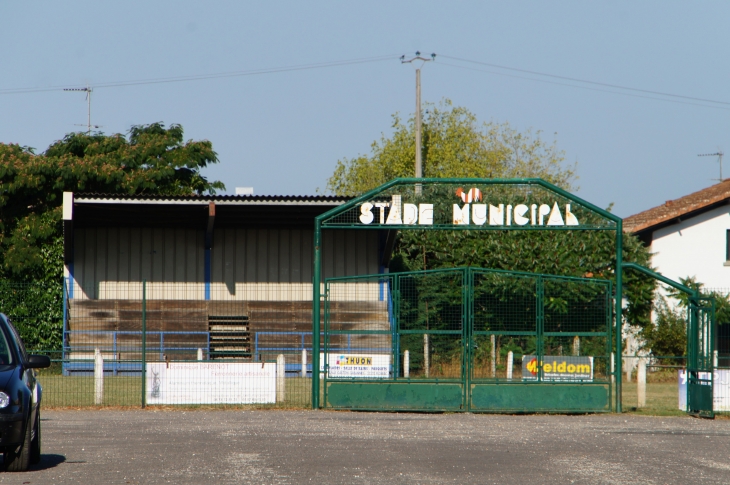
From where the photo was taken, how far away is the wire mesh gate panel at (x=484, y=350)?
1658 cm

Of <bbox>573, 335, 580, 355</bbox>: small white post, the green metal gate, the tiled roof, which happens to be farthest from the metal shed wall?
the green metal gate

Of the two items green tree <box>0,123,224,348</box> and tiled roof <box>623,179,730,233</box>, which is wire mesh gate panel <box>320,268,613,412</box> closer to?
green tree <box>0,123,224,348</box>

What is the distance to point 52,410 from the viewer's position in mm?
16547

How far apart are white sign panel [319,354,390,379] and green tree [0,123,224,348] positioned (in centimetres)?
968

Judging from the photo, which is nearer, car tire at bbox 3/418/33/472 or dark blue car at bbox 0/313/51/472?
dark blue car at bbox 0/313/51/472

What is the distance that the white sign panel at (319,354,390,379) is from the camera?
16.8 metres

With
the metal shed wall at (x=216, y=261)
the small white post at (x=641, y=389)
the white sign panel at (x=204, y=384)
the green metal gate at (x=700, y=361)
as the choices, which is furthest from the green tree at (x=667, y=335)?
the white sign panel at (x=204, y=384)

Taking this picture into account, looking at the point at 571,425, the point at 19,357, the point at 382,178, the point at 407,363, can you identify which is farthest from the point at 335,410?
the point at 382,178

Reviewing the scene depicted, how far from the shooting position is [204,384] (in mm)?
17016

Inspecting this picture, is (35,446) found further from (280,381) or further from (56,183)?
(56,183)

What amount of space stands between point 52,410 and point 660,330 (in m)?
17.9

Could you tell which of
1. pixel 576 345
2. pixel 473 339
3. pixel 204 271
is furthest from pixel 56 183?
pixel 576 345

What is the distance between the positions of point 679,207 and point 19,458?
95.7 ft

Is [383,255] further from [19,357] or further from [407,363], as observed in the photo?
[19,357]
